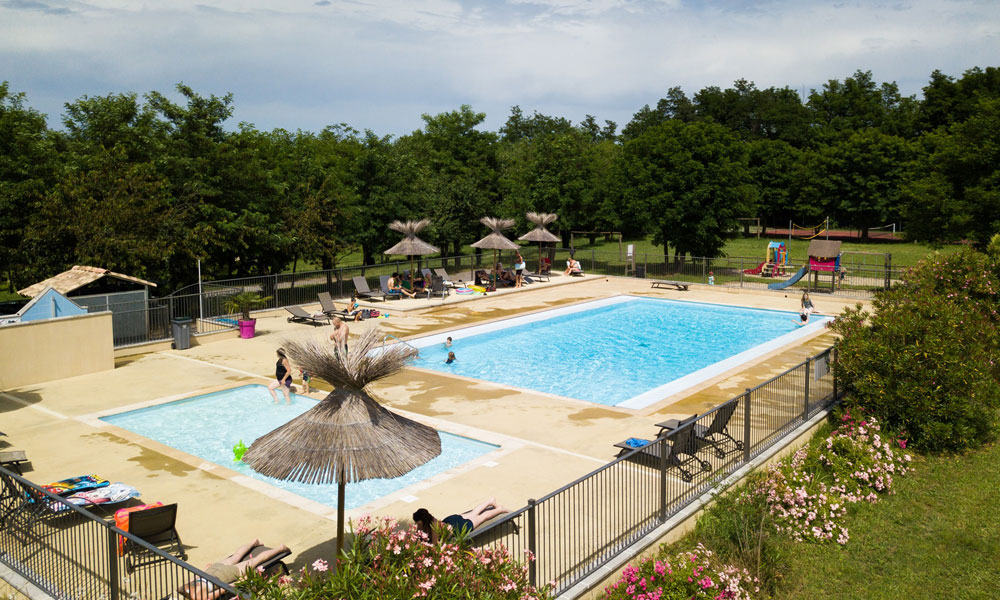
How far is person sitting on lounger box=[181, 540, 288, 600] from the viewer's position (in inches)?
264

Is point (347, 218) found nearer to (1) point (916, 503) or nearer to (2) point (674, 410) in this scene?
(2) point (674, 410)

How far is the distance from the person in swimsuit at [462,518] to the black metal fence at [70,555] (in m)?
2.38

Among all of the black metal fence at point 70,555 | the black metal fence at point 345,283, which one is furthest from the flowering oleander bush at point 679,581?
the black metal fence at point 345,283

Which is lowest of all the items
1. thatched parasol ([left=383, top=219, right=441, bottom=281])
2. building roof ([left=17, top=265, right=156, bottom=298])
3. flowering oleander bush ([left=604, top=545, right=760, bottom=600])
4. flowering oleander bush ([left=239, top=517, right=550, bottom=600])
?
flowering oleander bush ([left=604, top=545, right=760, bottom=600])

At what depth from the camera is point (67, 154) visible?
1029 inches

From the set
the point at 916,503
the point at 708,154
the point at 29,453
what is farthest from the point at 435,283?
the point at 916,503

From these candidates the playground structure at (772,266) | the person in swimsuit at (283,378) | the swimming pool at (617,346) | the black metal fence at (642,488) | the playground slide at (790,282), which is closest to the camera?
the black metal fence at (642,488)

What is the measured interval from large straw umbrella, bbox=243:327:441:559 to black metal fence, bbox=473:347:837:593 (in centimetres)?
133

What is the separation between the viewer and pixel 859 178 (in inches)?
2311

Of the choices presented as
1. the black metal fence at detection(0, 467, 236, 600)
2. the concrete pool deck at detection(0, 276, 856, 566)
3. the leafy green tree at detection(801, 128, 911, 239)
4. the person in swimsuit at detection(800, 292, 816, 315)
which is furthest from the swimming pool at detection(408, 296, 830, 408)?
the leafy green tree at detection(801, 128, 911, 239)

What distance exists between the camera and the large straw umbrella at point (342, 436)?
7422 mm

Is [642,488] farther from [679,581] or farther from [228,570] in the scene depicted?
[228,570]

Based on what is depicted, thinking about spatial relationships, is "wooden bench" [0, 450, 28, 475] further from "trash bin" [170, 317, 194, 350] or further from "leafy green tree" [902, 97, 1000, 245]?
"leafy green tree" [902, 97, 1000, 245]

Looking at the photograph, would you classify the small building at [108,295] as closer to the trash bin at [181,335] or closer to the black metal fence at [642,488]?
the trash bin at [181,335]
